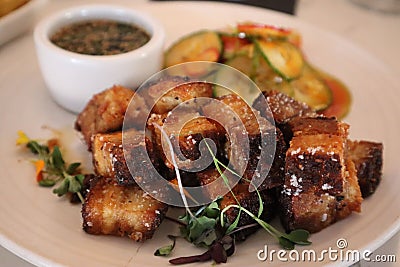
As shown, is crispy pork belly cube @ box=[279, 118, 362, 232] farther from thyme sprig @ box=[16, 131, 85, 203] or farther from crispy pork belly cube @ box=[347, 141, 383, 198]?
thyme sprig @ box=[16, 131, 85, 203]

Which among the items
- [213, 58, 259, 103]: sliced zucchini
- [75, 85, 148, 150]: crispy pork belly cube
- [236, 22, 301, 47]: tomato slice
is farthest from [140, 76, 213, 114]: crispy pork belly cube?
[236, 22, 301, 47]: tomato slice

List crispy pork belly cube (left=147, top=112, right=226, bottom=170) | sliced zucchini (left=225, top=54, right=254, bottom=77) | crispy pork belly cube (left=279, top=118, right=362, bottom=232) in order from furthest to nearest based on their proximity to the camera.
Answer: sliced zucchini (left=225, top=54, right=254, bottom=77)
crispy pork belly cube (left=147, top=112, right=226, bottom=170)
crispy pork belly cube (left=279, top=118, right=362, bottom=232)

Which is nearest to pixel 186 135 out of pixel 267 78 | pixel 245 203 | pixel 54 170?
pixel 245 203

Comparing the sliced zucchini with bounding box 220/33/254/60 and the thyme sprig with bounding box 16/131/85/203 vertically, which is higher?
the sliced zucchini with bounding box 220/33/254/60

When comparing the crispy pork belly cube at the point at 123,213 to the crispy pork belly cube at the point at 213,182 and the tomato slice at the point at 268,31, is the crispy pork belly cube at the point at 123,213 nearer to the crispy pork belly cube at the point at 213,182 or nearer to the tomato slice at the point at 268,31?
the crispy pork belly cube at the point at 213,182

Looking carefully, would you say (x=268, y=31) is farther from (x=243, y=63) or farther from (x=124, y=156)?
(x=124, y=156)

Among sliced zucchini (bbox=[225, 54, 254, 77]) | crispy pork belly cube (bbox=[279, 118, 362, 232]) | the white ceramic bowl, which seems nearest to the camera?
Result: crispy pork belly cube (bbox=[279, 118, 362, 232])

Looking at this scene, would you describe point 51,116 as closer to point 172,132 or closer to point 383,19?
point 172,132

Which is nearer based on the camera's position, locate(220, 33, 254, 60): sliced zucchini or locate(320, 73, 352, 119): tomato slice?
locate(320, 73, 352, 119): tomato slice
